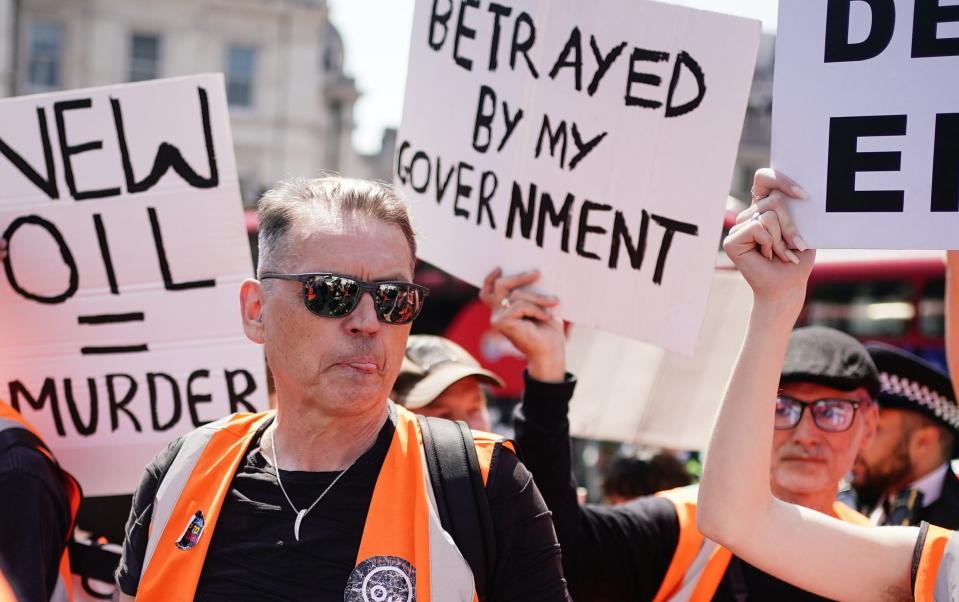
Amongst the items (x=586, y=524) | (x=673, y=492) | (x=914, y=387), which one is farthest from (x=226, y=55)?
(x=586, y=524)

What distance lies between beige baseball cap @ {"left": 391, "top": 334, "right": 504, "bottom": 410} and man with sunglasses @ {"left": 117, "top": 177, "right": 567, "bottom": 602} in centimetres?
97

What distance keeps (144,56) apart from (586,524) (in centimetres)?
2766

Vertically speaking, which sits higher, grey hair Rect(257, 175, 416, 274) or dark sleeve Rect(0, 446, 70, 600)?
grey hair Rect(257, 175, 416, 274)

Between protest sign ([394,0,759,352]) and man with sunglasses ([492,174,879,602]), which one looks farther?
protest sign ([394,0,759,352])

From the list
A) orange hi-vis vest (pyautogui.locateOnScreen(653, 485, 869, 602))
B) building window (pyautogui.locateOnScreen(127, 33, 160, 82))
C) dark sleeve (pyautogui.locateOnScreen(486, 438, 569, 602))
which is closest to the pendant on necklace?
dark sleeve (pyautogui.locateOnScreen(486, 438, 569, 602))

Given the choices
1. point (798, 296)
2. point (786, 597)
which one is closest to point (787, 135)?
point (798, 296)

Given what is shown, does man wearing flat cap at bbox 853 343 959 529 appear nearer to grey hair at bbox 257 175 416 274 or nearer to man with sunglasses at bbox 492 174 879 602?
man with sunglasses at bbox 492 174 879 602

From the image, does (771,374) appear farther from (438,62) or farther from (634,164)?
(438,62)

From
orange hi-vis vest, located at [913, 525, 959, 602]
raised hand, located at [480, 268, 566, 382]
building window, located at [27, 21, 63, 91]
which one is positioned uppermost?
building window, located at [27, 21, 63, 91]

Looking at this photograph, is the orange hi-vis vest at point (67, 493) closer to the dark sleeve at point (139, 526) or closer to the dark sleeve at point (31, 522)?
the dark sleeve at point (31, 522)

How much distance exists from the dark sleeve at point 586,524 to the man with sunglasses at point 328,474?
484 millimetres

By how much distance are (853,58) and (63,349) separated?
7.47 ft

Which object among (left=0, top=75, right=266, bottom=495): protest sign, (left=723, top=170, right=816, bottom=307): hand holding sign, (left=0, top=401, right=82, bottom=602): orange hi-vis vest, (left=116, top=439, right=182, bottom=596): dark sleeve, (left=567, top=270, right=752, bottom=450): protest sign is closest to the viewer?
(left=723, top=170, right=816, bottom=307): hand holding sign

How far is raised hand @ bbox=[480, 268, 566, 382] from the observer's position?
2537 mm
